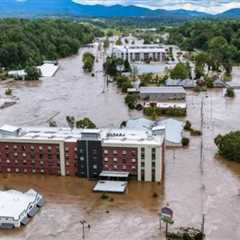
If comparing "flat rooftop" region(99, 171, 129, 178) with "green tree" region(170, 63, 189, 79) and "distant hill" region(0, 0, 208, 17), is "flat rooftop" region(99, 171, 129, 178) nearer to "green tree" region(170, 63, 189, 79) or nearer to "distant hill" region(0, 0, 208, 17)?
"green tree" region(170, 63, 189, 79)

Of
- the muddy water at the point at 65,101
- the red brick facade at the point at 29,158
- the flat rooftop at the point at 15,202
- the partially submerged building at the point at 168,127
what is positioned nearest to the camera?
the flat rooftop at the point at 15,202

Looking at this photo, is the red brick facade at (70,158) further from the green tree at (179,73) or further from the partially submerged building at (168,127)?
the green tree at (179,73)

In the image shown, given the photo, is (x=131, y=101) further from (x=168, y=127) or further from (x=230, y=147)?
(x=230, y=147)

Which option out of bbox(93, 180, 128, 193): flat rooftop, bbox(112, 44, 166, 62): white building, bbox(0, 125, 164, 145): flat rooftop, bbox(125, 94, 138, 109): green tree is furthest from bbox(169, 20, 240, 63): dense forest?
bbox(93, 180, 128, 193): flat rooftop

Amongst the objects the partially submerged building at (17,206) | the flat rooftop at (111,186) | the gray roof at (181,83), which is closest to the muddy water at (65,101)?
the gray roof at (181,83)

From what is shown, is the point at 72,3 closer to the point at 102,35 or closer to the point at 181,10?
the point at 181,10

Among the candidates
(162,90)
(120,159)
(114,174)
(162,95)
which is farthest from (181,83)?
(114,174)
